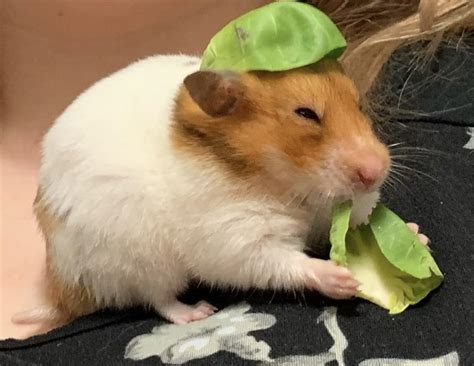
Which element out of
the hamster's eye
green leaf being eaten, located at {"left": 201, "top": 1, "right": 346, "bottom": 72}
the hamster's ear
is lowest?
the hamster's eye

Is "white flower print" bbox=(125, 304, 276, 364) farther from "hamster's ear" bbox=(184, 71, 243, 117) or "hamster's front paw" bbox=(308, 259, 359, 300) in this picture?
"hamster's ear" bbox=(184, 71, 243, 117)

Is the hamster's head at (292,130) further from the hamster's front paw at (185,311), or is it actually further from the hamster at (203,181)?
the hamster's front paw at (185,311)

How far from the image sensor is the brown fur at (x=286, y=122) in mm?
1053

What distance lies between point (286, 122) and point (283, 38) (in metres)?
0.10

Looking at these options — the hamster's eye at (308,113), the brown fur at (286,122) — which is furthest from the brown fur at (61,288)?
the hamster's eye at (308,113)

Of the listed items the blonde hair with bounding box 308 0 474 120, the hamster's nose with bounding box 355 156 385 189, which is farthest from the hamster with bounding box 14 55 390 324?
the blonde hair with bounding box 308 0 474 120

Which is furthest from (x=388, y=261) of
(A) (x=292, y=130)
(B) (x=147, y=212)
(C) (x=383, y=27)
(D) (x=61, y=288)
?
(C) (x=383, y=27)

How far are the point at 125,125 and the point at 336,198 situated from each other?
11.6 inches

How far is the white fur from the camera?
1.10 metres

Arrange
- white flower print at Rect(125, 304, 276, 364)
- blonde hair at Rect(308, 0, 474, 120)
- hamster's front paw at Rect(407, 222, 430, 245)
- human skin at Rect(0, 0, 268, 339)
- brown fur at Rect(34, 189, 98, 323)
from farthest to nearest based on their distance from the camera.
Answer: human skin at Rect(0, 0, 268, 339)
blonde hair at Rect(308, 0, 474, 120)
brown fur at Rect(34, 189, 98, 323)
hamster's front paw at Rect(407, 222, 430, 245)
white flower print at Rect(125, 304, 276, 364)

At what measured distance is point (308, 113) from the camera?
3.49 feet

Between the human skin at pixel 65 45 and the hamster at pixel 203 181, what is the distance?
0.62 metres

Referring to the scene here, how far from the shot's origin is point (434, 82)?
1.49 m

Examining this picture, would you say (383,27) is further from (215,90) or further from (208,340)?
(208,340)
